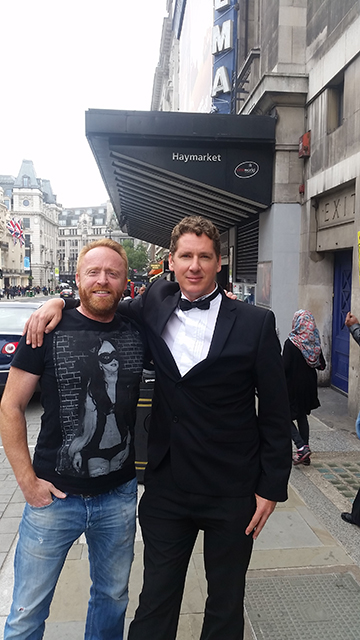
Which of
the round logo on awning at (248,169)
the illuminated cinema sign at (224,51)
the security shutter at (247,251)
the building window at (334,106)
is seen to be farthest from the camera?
the illuminated cinema sign at (224,51)

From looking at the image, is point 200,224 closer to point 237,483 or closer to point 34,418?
point 237,483

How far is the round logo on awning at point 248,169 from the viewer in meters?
9.43

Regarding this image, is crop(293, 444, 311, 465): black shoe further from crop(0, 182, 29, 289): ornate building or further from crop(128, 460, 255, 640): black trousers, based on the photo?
crop(0, 182, 29, 289): ornate building

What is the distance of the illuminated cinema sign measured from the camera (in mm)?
12969

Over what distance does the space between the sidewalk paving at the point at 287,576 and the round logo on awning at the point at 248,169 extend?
6.38 metres

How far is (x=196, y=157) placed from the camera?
31.3 feet

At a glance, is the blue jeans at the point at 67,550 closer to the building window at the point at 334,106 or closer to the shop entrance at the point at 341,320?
the shop entrance at the point at 341,320

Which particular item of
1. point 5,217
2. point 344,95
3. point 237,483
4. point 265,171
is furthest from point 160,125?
point 5,217

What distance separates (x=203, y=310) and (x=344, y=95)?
6.79m

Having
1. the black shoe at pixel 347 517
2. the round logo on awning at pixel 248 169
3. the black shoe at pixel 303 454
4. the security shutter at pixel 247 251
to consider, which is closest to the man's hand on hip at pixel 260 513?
the black shoe at pixel 347 517

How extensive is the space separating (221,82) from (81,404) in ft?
45.4

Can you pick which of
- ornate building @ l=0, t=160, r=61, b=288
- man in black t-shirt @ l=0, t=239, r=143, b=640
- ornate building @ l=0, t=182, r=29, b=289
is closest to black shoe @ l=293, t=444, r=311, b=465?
man in black t-shirt @ l=0, t=239, r=143, b=640

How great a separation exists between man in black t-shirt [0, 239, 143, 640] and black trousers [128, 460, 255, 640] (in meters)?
0.20

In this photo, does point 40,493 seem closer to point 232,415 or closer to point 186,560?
point 186,560
